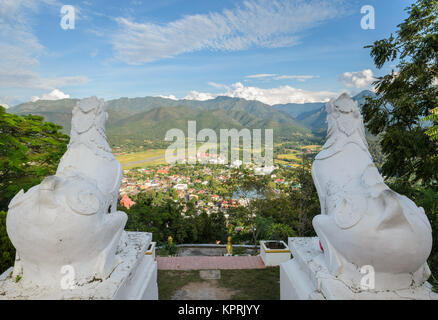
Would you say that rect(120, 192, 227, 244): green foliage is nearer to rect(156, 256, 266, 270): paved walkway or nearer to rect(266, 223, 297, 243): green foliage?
rect(156, 256, 266, 270): paved walkway

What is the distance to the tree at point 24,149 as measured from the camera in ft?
22.9

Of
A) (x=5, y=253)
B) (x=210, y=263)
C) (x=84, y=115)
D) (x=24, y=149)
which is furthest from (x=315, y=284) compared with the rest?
(x=24, y=149)

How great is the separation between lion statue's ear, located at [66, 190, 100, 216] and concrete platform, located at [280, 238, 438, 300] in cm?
302

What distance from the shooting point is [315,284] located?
374 cm

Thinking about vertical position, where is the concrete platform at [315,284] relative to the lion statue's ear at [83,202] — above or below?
below

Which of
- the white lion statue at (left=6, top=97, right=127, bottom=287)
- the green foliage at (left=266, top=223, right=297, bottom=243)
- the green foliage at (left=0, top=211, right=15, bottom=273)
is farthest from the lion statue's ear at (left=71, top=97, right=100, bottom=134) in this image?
the green foliage at (left=266, top=223, right=297, bottom=243)

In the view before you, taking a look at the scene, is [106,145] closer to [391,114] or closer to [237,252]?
[237,252]

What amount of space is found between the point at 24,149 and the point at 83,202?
5.10m

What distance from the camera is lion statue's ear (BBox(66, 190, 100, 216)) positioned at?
326 centimetres

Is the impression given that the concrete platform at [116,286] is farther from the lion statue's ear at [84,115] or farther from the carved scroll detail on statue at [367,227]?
the carved scroll detail on statue at [367,227]

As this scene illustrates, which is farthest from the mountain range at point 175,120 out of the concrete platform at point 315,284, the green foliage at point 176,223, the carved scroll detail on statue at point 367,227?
the concrete platform at point 315,284

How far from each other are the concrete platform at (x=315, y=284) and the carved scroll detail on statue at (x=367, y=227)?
0.34 ft

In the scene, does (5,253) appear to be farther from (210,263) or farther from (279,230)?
(279,230)
